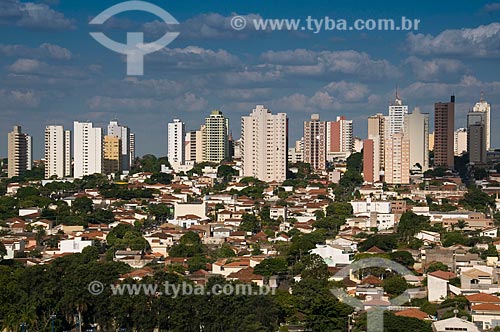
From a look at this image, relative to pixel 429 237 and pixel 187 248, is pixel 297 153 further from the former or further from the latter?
pixel 187 248

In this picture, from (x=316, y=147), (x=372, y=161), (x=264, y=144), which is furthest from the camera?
(x=316, y=147)

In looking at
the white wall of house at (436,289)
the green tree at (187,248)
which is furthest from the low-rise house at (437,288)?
the green tree at (187,248)

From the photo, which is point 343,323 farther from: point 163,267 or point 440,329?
point 163,267

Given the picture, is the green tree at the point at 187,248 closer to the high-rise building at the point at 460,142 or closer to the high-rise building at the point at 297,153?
the high-rise building at the point at 297,153

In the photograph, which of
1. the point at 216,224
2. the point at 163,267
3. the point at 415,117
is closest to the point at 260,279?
the point at 163,267

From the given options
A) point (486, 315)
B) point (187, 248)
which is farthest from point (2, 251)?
point (486, 315)

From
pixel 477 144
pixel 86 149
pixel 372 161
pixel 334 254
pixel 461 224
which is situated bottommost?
pixel 334 254
